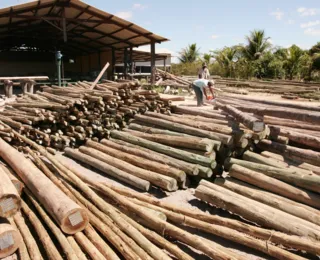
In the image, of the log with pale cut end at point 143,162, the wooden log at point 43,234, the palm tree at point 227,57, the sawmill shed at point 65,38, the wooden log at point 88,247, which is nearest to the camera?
the wooden log at point 88,247

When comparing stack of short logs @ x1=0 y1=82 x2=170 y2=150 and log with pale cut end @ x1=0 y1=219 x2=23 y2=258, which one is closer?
log with pale cut end @ x1=0 y1=219 x2=23 y2=258

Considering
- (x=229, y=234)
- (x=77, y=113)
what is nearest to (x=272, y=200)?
(x=229, y=234)

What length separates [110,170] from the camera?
7.32 m

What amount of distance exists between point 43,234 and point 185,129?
4.60 meters

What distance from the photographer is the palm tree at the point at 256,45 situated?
33.9 m

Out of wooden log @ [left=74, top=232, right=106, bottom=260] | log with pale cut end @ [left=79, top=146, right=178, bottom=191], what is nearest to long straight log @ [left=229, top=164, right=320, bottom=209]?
log with pale cut end @ [left=79, top=146, right=178, bottom=191]

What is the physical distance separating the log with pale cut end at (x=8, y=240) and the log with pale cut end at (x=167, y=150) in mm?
3722

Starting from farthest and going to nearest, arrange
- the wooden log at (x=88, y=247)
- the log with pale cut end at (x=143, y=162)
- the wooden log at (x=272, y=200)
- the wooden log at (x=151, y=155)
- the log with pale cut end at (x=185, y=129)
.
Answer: the log with pale cut end at (x=185, y=129) → the wooden log at (x=151, y=155) → the log with pale cut end at (x=143, y=162) → the wooden log at (x=272, y=200) → the wooden log at (x=88, y=247)

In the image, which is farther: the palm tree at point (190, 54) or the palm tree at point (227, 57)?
the palm tree at point (190, 54)

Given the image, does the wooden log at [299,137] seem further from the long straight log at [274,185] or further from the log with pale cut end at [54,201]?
the log with pale cut end at [54,201]

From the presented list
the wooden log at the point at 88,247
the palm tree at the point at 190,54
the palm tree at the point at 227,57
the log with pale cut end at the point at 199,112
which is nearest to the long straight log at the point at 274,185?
the log with pale cut end at the point at 199,112

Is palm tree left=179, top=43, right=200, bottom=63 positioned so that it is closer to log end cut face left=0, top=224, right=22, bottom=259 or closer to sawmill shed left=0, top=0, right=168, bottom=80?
sawmill shed left=0, top=0, right=168, bottom=80

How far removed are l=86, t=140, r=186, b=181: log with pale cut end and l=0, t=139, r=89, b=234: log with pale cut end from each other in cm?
232

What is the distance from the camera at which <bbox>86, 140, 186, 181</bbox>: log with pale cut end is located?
21.3 ft
